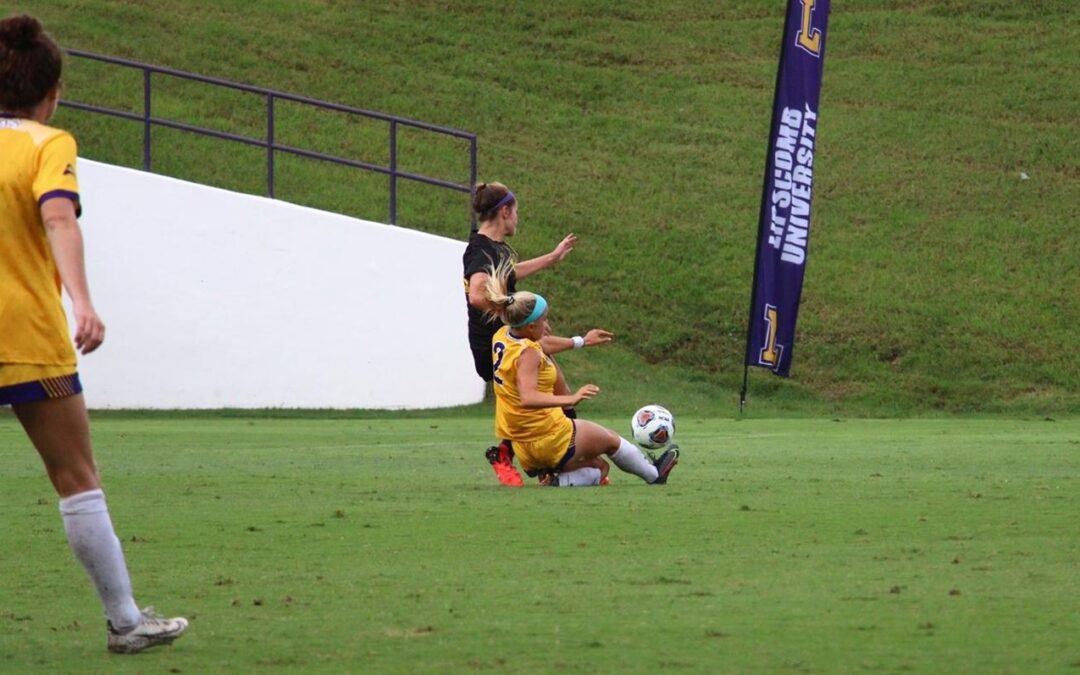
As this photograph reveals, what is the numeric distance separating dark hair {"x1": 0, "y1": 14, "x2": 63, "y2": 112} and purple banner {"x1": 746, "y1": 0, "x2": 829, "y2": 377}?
1534 cm

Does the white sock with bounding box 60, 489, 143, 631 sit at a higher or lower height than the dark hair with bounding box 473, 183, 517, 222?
lower

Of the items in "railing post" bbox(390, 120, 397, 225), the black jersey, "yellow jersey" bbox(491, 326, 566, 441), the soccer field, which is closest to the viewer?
the soccer field

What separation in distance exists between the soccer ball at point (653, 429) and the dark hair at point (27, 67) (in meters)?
6.88

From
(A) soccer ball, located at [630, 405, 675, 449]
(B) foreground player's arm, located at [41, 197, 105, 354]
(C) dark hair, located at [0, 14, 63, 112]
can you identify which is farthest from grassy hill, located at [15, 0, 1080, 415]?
(B) foreground player's arm, located at [41, 197, 105, 354]

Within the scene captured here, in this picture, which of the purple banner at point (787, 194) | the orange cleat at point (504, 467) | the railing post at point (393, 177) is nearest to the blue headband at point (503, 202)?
the orange cleat at point (504, 467)

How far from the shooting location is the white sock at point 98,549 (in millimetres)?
5660

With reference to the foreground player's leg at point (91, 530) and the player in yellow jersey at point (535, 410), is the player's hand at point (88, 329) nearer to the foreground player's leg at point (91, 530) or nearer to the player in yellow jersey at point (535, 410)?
the foreground player's leg at point (91, 530)

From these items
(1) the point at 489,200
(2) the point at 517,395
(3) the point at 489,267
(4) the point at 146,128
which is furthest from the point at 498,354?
(4) the point at 146,128

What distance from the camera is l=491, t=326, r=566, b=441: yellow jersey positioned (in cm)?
1094

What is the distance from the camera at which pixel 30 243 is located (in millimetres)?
5555

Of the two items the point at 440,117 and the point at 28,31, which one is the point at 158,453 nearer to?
the point at 28,31

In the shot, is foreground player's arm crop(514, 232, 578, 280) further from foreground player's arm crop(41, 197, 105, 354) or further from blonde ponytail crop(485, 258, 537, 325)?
foreground player's arm crop(41, 197, 105, 354)

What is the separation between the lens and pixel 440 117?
3422 centimetres

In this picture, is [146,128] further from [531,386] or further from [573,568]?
[573,568]
